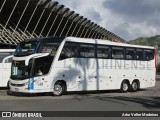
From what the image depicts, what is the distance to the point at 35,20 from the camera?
5184cm

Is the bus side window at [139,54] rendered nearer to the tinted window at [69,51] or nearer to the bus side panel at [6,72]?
the tinted window at [69,51]

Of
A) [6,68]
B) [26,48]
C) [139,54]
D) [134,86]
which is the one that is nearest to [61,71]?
[26,48]

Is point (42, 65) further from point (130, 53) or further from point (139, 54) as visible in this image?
point (139, 54)

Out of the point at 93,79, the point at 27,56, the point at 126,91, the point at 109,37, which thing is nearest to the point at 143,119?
the point at 27,56

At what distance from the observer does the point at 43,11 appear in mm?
47938

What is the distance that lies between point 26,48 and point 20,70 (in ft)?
4.17

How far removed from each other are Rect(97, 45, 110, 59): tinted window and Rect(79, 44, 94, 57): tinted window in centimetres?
60

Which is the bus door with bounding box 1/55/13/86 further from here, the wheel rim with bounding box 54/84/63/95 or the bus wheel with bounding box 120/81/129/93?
the bus wheel with bounding box 120/81/129/93

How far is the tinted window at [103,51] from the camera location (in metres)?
24.8

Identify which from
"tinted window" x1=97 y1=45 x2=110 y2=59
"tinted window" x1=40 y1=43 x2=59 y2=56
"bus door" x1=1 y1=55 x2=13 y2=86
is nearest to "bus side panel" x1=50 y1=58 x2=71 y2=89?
"tinted window" x1=40 y1=43 x2=59 y2=56

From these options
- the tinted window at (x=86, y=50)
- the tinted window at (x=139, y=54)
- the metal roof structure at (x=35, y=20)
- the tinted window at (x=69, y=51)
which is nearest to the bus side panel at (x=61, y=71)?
the tinted window at (x=69, y=51)

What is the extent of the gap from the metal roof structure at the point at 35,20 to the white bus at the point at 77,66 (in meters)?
15.6

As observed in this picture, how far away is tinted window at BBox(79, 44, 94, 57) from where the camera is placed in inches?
930

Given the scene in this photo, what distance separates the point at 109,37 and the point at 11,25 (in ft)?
105
